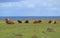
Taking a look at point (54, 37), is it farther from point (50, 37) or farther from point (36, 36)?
point (36, 36)

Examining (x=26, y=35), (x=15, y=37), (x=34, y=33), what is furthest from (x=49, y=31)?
(x=15, y=37)

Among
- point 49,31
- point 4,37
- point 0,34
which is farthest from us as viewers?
point 49,31

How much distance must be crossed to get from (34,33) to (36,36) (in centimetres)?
68

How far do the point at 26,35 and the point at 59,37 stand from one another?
1.68m

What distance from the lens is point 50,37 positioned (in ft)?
29.5

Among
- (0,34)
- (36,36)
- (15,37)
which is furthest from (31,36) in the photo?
(0,34)

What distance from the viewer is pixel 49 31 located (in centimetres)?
1028

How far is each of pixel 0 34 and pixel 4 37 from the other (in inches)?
29.2

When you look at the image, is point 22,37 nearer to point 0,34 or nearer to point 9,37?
point 9,37

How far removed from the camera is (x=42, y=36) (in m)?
9.16

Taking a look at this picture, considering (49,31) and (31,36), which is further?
(49,31)

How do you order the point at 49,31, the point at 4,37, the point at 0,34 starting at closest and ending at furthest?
the point at 4,37
the point at 0,34
the point at 49,31

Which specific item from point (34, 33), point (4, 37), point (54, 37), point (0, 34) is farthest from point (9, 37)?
point (54, 37)

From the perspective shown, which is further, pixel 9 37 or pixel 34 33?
pixel 34 33
